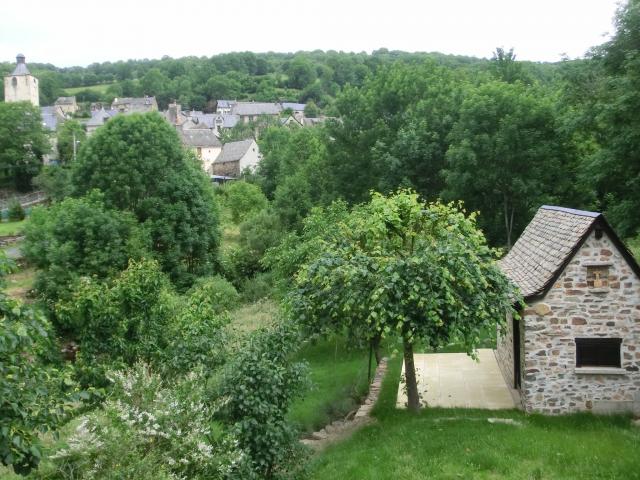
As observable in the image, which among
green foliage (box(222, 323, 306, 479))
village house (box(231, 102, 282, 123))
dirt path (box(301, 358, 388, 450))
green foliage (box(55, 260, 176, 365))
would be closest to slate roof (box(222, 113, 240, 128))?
village house (box(231, 102, 282, 123))

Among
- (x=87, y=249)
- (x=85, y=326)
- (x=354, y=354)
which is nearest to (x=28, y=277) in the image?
(x=87, y=249)

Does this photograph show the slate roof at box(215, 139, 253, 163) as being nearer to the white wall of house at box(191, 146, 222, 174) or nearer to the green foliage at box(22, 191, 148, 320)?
the white wall of house at box(191, 146, 222, 174)

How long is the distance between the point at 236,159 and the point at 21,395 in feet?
237

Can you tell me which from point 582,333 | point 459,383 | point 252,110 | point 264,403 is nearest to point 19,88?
point 252,110

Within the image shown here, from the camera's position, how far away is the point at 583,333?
13516 millimetres

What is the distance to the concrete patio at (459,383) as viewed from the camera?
49.3ft

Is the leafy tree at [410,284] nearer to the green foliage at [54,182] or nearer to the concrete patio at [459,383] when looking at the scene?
the concrete patio at [459,383]

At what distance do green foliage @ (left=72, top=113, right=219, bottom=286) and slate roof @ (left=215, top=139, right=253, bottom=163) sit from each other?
43.5 meters

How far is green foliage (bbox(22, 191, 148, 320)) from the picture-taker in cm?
2689

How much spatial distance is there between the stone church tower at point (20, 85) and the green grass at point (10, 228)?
59.9 metres

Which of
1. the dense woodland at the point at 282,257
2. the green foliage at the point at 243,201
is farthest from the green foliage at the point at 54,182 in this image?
the dense woodland at the point at 282,257

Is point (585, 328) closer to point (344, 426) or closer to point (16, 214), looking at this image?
point (344, 426)

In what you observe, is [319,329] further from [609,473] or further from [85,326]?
[609,473]

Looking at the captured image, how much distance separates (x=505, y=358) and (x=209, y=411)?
10.3 m
